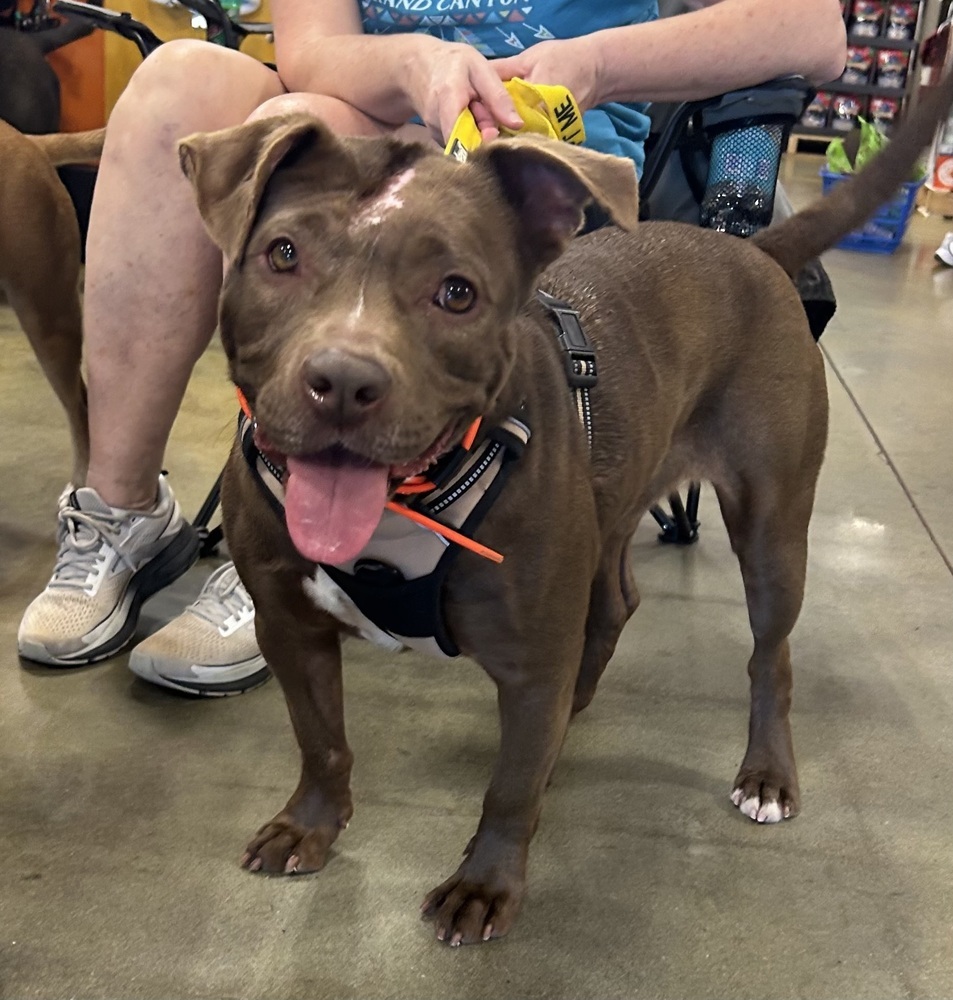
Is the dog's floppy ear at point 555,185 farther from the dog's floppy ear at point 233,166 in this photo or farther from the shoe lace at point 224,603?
the shoe lace at point 224,603

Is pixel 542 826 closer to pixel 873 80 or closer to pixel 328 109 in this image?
pixel 328 109

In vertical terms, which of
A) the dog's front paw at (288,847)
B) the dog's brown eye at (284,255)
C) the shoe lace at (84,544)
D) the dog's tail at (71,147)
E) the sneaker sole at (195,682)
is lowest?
the sneaker sole at (195,682)

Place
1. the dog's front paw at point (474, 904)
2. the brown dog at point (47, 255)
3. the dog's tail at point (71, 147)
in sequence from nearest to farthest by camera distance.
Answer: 1. the dog's front paw at point (474, 904)
2. the brown dog at point (47, 255)
3. the dog's tail at point (71, 147)

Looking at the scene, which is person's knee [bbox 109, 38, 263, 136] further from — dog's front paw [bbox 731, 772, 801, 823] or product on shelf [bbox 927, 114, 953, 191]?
product on shelf [bbox 927, 114, 953, 191]

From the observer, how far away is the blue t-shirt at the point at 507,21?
1948 mm

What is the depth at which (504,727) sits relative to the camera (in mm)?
1411

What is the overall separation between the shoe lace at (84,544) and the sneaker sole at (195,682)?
0.71 ft

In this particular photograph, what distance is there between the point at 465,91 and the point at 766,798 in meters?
1.16

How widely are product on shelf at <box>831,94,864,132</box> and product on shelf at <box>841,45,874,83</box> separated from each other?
0.50ft

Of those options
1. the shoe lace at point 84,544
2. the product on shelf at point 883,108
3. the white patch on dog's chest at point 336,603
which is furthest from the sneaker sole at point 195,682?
the product on shelf at point 883,108

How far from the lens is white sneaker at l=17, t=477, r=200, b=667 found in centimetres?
198

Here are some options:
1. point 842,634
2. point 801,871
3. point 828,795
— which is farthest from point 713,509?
point 801,871

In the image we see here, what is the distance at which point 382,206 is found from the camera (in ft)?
3.72

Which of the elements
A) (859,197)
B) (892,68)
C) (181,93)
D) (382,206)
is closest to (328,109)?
(181,93)
